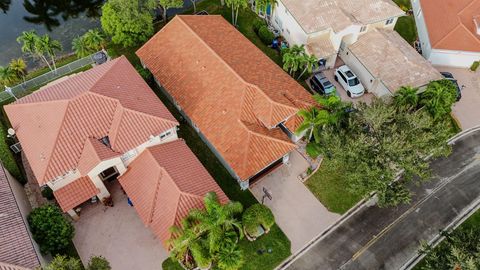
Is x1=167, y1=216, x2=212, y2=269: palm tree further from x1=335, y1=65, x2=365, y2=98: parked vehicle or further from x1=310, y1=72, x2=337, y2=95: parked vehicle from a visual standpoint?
x1=335, y1=65, x2=365, y2=98: parked vehicle

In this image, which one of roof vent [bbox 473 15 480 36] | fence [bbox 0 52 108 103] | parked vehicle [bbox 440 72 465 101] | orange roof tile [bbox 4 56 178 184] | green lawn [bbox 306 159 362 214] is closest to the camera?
orange roof tile [bbox 4 56 178 184]

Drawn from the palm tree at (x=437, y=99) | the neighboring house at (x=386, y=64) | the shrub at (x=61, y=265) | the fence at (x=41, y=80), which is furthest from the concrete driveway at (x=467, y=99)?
the fence at (x=41, y=80)

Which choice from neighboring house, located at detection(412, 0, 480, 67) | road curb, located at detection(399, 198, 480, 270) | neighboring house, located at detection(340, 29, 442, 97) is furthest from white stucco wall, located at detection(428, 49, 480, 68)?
road curb, located at detection(399, 198, 480, 270)

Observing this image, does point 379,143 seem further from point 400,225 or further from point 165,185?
point 165,185

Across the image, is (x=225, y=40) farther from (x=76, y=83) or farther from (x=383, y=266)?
(x=383, y=266)

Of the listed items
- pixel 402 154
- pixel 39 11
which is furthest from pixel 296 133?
pixel 39 11

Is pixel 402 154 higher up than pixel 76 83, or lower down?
lower down

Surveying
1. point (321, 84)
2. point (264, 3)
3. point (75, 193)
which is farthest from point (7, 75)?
point (321, 84)
